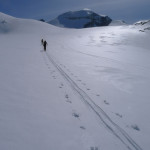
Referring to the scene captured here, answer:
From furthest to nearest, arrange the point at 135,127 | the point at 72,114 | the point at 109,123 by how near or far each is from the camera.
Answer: the point at 72,114 < the point at 109,123 < the point at 135,127

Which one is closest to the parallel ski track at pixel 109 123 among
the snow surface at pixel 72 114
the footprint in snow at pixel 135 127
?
the snow surface at pixel 72 114

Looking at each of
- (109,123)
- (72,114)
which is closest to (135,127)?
(109,123)

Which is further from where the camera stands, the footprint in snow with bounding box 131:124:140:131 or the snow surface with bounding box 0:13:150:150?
the footprint in snow with bounding box 131:124:140:131

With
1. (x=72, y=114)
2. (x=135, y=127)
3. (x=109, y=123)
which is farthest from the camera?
(x=72, y=114)

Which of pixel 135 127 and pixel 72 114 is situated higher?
pixel 72 114

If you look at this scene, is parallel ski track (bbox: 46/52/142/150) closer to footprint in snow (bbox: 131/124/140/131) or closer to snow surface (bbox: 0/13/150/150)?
snow surface (bbox: 0/13/150/150)

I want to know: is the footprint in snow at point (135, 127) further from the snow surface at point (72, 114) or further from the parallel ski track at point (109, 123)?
the parallel ski track at point (109, 123)

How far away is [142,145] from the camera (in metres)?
3.43

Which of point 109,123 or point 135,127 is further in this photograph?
point 109,123

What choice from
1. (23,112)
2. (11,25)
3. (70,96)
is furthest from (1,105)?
(11,25)

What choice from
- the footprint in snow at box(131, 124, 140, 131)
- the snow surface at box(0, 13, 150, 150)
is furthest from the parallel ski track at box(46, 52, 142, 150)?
the footprint in snow at box(131, 124, 140, 131)

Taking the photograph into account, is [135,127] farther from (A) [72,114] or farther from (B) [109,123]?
(A) [72,114]

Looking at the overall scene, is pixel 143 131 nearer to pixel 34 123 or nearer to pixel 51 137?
pixel 51 137

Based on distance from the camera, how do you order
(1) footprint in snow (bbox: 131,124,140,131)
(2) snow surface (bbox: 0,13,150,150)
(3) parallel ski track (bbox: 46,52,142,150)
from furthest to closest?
(1) footprint in snow (bbox: 131,124,140,131) < (3) parallel ski track (bbox: 46,52,142,150) < (2) snow surface (bbox: 0,13,150,150)
